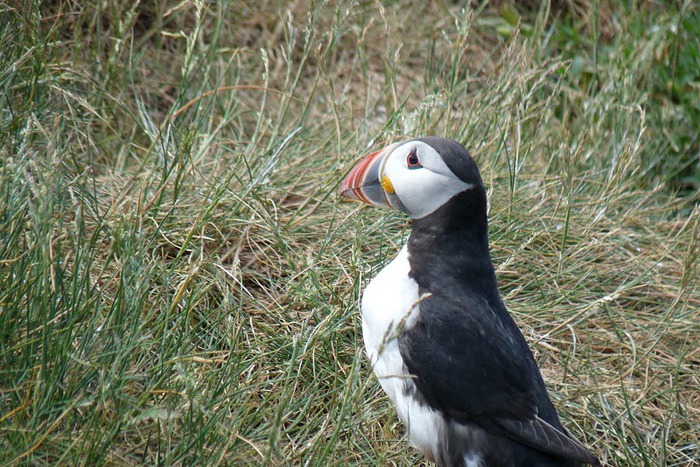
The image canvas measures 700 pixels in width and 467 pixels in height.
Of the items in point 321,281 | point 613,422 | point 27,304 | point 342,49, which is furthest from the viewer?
point 342,49

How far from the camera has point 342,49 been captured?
5.41 meters

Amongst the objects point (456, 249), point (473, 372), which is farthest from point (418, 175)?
point (473, 372)

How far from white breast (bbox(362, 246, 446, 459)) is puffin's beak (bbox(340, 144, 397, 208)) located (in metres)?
0.27

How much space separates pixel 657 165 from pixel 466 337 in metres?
2.92

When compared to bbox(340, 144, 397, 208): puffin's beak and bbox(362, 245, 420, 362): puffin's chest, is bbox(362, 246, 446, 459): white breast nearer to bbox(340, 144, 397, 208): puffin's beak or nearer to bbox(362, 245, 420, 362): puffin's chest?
bbox(362, 245, 420, 362): puffin's chest

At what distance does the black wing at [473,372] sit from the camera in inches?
100

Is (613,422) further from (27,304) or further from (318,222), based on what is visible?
(27,304)

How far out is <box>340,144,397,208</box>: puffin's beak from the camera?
277cm

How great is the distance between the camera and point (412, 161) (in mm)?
2678

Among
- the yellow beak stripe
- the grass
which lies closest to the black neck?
the yellow beak stripe

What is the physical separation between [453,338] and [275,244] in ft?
3.81

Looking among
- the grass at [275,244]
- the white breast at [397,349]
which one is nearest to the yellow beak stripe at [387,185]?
the white breast at [397,349]

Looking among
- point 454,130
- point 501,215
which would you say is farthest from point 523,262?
point 454,130

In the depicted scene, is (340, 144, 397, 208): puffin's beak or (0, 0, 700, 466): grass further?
(340, 144, 397, 208): puffin's beak
